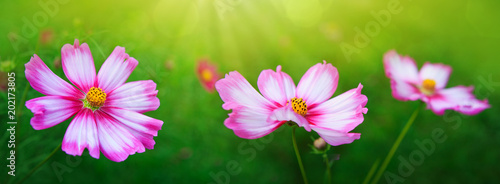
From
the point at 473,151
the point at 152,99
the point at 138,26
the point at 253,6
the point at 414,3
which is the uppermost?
the point at 414,3

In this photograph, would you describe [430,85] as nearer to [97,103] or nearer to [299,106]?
[299,106]

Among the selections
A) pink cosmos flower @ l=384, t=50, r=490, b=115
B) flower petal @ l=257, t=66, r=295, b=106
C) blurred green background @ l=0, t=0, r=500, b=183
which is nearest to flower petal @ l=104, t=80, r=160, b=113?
flower petal @ l=257, t=66, r=295, b=106

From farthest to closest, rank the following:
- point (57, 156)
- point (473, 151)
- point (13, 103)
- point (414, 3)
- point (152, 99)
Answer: point (414, 3) < point (473, 151) < point (57, 156) < point (13, 103) < point (152, 99)

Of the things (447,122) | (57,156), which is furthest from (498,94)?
(57,156)

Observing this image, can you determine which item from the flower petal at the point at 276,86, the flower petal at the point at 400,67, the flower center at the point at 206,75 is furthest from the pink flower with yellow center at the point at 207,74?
the flower petal at the point at 276,86

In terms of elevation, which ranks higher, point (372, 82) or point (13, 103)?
point (372, 82)

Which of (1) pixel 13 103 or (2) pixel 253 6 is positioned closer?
(1) pixel 13 103

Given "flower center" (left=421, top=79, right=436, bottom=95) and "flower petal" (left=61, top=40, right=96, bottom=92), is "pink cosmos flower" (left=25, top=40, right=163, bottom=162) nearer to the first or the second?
"flower petal" (left=61, top=40, right=96, bottom=92)

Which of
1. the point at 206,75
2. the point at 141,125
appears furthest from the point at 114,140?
the point at 206,75

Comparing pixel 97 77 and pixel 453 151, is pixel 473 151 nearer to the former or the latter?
pixel 453 151
